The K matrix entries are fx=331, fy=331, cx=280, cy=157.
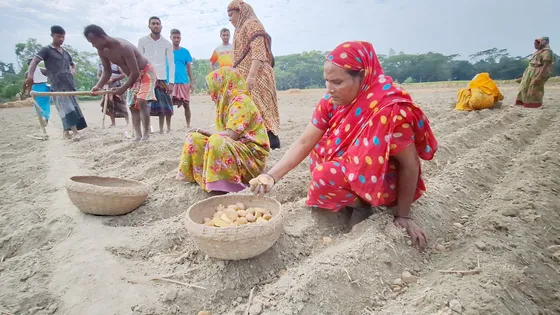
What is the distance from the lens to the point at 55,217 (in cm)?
252

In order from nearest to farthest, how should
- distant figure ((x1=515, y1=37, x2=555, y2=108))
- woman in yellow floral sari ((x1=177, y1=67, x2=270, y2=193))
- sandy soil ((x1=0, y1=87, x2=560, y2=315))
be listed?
sandy soil ((x1=0, y1=87, x2=560, y2=315)), woman in yellow floral sari ((x1=177, y1=67, x2=270, y2=193)), distant figure ((x1=515, y1=37, x2=555, y2=108))

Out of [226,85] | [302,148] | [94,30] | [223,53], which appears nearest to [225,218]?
[302,148]

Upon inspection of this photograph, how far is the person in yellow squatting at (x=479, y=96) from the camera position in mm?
7270

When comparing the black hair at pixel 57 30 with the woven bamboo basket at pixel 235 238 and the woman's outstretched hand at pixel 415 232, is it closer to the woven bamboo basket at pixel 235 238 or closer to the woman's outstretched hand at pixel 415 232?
the woven bamboo basket at pixel 235 238

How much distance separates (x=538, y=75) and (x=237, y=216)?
8671 millimetres

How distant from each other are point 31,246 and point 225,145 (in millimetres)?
1509

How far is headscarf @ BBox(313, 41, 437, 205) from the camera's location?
74.7 inches

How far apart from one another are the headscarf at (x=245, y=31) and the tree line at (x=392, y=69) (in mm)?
16474

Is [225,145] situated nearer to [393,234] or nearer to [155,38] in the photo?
[393,234]

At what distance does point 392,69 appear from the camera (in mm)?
25328

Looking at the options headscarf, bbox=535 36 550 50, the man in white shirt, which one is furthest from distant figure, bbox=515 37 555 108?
the man in white shirt

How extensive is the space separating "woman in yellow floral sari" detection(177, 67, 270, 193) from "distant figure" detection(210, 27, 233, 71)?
3.49 metres

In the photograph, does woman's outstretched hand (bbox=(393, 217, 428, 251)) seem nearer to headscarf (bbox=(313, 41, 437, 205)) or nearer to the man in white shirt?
headscarf (bbox=(313, 41, 437, 205))

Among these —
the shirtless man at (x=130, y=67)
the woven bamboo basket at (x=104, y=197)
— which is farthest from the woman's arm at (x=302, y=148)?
the shirtless man at (x=130, y=67)
